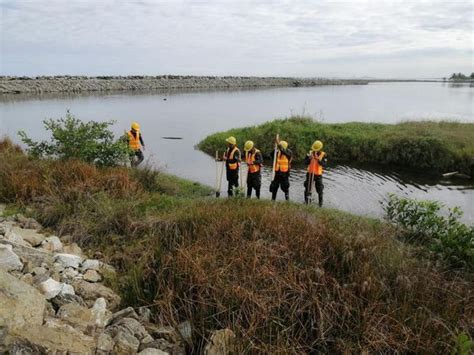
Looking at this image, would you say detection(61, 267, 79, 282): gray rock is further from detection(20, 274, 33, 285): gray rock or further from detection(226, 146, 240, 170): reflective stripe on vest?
detection(226, 146, 240, 170): reflective stripe on vest

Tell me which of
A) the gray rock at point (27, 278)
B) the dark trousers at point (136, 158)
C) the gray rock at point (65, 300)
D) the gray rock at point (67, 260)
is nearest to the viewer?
the gray rock at point (65, 300)

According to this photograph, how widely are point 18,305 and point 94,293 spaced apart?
1.47 metres

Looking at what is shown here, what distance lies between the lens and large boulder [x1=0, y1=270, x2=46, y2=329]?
4062 mm

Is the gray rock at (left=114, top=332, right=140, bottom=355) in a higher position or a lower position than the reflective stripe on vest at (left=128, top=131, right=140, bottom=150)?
lower

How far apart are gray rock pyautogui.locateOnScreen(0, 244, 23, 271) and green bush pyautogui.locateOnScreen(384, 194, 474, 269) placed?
6.94 m

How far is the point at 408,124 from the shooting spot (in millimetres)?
24578

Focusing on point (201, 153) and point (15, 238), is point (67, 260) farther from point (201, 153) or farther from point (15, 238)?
point (201, 153)

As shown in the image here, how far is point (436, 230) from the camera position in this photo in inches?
332

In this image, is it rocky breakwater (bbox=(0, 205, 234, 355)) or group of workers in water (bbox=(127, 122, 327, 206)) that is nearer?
rocky breakwater (bbox=(0, 205, 234, 355))

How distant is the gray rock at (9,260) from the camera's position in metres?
5.53

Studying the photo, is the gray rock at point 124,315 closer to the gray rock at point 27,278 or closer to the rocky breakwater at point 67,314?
the rocky breakwater at point 67,314

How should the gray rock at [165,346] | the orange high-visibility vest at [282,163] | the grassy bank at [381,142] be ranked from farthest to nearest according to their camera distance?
the grassy bank at [381,142] → the orange high-visibility vest at [282,163] → the gray rock at [165,346]

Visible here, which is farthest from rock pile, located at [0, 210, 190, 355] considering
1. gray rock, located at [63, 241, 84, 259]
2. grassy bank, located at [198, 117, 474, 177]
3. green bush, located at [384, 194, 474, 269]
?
grassy bank, located at [198, 117, 474, 177]

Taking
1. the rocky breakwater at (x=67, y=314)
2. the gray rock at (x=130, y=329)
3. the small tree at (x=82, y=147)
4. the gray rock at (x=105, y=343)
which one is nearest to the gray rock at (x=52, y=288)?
the rocky breakwater at (x=67, y=314)
